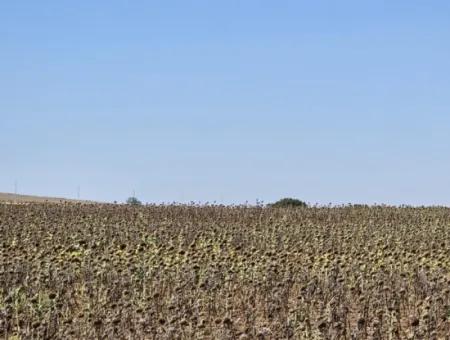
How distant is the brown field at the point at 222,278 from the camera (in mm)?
9742

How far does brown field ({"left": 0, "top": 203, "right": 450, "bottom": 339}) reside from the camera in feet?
32.0

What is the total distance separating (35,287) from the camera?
12.2 m

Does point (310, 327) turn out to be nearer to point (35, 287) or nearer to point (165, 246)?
point (35, 287)

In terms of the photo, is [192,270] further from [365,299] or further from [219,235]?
[219,235]

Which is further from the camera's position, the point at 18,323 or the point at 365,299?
the point at 365,299

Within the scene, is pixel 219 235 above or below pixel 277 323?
above

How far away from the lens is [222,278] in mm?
13422

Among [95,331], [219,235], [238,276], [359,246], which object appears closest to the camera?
[95,331]

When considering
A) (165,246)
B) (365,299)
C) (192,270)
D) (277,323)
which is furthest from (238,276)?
(165,246)

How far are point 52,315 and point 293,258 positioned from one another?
763 centimetres

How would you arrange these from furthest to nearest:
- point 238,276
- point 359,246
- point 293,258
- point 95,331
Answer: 1. point 359,246
2. point 293,258
3. point 238,276
4. point 95,331

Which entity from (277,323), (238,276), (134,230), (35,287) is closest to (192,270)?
(238,276)

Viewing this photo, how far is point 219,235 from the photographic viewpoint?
67.4 feet

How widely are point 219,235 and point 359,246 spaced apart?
3080 mm
